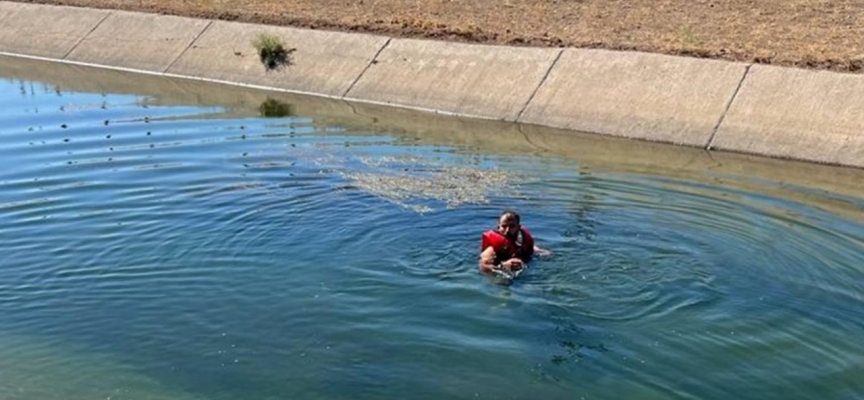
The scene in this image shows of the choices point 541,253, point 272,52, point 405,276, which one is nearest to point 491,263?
point 541,253

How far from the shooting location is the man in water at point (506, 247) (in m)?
12.5

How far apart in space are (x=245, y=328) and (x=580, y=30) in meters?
14.0

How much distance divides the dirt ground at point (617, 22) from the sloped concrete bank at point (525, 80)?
1.76 ft

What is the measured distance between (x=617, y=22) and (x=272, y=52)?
7.35m

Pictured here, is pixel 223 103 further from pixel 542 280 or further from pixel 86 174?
pixel 542 280

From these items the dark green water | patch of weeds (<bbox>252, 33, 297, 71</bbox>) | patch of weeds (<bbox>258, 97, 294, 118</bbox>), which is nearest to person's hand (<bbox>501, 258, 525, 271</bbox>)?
the dark green water

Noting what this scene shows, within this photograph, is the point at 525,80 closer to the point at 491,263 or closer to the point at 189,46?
the point at 189,46

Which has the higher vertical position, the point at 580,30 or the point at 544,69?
the point at 580,30

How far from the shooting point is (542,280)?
12.5m

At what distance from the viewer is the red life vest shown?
12562 mm

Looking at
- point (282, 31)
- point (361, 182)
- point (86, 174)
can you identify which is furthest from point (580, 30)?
point (86, 174)

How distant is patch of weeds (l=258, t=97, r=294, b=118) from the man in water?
384 inches

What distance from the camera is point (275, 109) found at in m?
22.3

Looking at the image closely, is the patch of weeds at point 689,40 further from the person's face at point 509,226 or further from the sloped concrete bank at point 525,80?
the person's face at point 509,226
